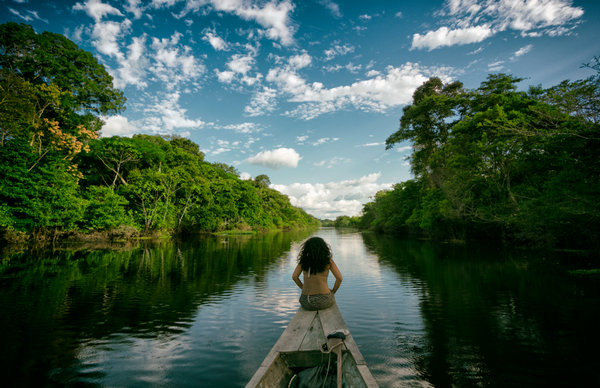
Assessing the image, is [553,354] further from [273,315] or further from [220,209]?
[220,209]

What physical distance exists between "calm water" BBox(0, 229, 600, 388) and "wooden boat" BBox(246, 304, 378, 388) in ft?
3.91

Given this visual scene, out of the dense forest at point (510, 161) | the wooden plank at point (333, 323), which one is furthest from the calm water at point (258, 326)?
the dense forest at point (510, 161)

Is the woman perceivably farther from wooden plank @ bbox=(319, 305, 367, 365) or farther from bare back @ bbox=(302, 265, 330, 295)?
wooden plank @ bbox=(319, 305, 367, 365)

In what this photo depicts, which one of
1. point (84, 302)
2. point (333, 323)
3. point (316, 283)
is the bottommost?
point (84, 302)

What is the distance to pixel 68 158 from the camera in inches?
985

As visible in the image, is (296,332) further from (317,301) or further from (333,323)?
(317,301)

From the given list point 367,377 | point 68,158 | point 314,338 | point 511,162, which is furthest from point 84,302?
point 511,162

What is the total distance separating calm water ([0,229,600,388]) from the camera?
15.0 ft

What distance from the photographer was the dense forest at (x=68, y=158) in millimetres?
19984

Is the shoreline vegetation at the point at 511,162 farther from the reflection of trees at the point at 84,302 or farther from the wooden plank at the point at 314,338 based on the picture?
the reflection of trees at the point at 84,302

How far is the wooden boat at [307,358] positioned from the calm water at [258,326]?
1193mm

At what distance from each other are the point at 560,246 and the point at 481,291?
19.8 meters

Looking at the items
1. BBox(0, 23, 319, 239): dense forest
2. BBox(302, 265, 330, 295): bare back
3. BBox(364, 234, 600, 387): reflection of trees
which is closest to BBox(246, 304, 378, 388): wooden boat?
BBox(302, 265, 330, 295): bare back

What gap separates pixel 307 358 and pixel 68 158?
30819 mm
